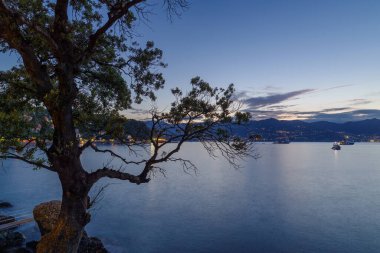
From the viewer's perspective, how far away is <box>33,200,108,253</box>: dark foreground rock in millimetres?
25656

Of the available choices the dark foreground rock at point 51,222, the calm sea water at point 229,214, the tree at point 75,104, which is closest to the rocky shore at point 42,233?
the dark foreground rock at point 51,222

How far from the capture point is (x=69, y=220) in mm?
10812

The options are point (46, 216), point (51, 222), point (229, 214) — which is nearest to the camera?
point (51, 222)

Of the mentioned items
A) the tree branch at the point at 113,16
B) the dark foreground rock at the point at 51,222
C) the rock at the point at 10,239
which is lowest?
the rock at the point at 10,239

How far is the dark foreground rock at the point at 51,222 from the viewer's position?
25.7m

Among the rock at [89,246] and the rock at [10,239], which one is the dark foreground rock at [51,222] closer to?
the rock at [89,246]

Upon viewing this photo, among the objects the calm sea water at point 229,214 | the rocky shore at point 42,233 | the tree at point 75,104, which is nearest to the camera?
the tree at point 75,104

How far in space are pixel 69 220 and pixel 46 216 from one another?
724 inches

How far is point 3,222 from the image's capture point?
31.7 m

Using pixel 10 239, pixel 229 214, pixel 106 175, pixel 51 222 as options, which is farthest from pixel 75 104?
pixel 229 214

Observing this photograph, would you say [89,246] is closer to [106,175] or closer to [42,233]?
[42,233]

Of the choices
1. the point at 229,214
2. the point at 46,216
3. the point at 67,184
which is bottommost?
the point at 229,214

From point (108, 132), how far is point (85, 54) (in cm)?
307

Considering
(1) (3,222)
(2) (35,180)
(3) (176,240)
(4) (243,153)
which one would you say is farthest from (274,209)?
(2) (35,180)
